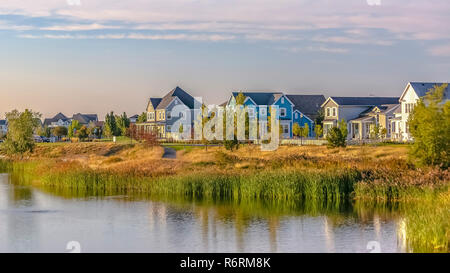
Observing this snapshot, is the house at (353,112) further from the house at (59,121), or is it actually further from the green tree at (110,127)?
the house at (59,121)

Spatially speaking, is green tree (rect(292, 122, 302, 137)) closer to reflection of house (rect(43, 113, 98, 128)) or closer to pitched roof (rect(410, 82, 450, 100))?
pitched roof (rect(410, 82, 450, 100))

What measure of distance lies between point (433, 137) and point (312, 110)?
2272 inches

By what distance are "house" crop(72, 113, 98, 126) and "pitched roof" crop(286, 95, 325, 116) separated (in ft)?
278

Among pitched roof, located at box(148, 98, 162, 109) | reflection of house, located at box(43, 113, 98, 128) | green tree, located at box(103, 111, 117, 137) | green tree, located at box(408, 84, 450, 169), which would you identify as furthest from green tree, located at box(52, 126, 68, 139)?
green tree, located at box(408, 84, 450, 169)

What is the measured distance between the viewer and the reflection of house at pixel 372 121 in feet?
238

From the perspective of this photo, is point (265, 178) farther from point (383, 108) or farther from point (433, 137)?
point (383, 108)

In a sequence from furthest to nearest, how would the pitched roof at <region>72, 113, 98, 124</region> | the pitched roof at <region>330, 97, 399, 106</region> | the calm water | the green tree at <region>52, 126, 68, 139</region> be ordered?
the pitched roof at <region>72, 113, 98, 124</region> → the green tree at <region>52, 126, 68, 139</region> → the pitched roof at <region>330, 97, 399, 106</region> → the calm water

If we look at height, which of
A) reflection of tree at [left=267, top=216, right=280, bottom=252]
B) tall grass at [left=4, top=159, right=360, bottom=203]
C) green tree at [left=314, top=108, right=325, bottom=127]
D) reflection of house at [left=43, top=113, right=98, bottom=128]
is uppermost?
reflection of house at [left=43, top=113, right=98, bottom=128]

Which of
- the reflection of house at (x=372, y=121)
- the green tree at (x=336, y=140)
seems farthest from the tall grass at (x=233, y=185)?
the reflection of house at (x=372, y=121)

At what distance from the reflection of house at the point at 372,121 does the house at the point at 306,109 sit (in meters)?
8.21

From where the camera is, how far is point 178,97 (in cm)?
9062

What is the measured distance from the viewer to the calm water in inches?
837
